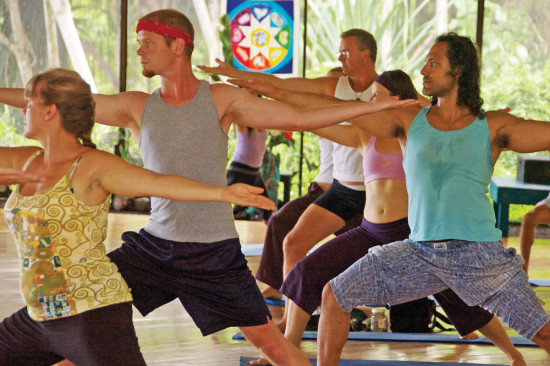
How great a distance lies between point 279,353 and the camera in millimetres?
2740

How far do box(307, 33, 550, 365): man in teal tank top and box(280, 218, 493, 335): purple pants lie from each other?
1.67 ft

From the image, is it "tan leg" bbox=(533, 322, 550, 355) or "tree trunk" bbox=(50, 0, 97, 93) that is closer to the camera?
"tan leg" bbox=(533, 322, 550, 355)

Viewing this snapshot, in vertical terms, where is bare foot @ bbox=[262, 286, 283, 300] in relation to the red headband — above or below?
below

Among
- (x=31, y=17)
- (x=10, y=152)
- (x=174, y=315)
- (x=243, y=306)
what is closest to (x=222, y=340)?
(x=174, y=315)

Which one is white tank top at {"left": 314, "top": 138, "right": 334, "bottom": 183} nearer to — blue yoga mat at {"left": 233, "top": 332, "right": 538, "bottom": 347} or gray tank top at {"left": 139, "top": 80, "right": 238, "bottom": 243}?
blue yoga mat at {"left": 233, "top": 332, "right": 538, "bottom": 347}

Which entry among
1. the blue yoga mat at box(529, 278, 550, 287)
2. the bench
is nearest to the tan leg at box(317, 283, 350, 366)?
the blue yoga mat at box(529, 278, 550, 287)

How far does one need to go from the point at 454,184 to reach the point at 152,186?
3.85 feet

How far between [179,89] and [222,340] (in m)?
1.58

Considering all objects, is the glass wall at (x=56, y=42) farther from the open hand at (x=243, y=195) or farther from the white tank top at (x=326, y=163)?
the open hand at (x=243, y=195)

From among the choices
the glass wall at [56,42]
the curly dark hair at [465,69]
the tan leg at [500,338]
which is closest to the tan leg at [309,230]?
the tan leg at [500,338]

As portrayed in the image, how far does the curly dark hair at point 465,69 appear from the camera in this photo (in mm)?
3076

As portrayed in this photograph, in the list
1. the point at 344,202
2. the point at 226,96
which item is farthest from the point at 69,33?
the point at 226,96

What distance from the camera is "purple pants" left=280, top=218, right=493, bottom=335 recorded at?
3.56 m

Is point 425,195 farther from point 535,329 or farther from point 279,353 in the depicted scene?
point 279,353
